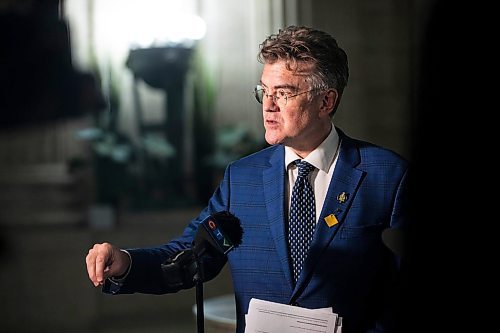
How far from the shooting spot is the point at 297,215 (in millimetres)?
1607

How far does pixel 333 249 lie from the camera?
5.17 feet

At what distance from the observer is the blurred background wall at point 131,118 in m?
5.21

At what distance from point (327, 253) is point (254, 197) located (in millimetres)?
195

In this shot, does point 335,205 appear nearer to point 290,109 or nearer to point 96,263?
point 290,109

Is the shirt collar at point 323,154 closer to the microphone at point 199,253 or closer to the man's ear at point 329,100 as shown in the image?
the man's ear at point 329,100

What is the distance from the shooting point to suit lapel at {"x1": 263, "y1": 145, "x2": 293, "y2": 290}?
5.25ft

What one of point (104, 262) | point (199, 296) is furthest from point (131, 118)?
point (199, 296)

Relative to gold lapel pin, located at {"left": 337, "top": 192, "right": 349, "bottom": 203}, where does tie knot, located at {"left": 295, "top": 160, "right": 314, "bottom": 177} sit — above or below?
above

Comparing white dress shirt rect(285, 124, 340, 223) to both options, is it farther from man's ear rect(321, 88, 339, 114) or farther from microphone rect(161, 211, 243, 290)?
microphone rect(161, 211, 243, 290)

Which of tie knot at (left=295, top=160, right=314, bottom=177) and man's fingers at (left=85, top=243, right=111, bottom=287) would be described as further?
tie knot at (left=295, top=160, right=314, bottom=177)

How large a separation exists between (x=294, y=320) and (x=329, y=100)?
0.43 metres

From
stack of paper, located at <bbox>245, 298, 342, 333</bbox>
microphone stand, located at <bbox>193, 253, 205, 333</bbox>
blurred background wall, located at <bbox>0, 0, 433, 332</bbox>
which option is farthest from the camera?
blurred background wall, located at <bbox>0, 0, 433, 332</bbox>

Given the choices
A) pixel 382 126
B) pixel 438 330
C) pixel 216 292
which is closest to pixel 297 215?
pixel 438 330

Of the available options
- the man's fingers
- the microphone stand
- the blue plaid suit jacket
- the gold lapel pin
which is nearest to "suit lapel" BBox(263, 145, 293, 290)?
the blue plaid suit jacket
